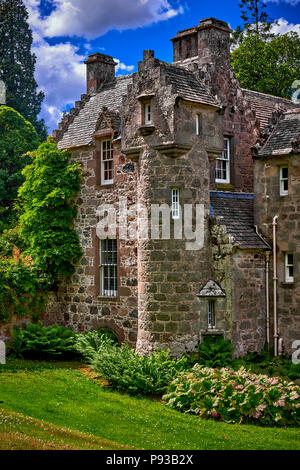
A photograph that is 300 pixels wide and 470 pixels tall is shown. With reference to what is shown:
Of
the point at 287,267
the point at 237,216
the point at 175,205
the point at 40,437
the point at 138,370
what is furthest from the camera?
the point at 237,216

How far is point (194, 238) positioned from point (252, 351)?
13.9ft

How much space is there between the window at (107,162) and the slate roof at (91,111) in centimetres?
69

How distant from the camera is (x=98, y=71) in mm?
27109

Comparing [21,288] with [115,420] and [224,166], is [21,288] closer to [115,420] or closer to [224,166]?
[224,166]

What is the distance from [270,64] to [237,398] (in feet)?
86.0

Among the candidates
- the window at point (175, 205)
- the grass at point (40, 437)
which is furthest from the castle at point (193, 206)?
the grass at point (40, 437)

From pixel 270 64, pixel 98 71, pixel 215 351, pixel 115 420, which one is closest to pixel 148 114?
pixel 215 351

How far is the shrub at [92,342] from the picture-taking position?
67.0 feet

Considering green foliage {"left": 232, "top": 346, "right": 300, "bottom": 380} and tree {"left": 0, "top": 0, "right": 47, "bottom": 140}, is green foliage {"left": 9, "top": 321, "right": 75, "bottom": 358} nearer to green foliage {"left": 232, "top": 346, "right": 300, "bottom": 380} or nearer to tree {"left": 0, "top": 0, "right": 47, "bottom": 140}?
green foliage {"left": 232, "top": 346, "right": 300, "bottom": 380}

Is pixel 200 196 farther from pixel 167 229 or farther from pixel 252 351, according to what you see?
pixel 252 351

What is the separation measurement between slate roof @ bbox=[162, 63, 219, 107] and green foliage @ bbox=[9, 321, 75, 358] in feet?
29.8

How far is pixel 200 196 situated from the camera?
65.7 feet

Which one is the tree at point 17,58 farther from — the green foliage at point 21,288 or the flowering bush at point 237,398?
the flowering bush at point 237,398
